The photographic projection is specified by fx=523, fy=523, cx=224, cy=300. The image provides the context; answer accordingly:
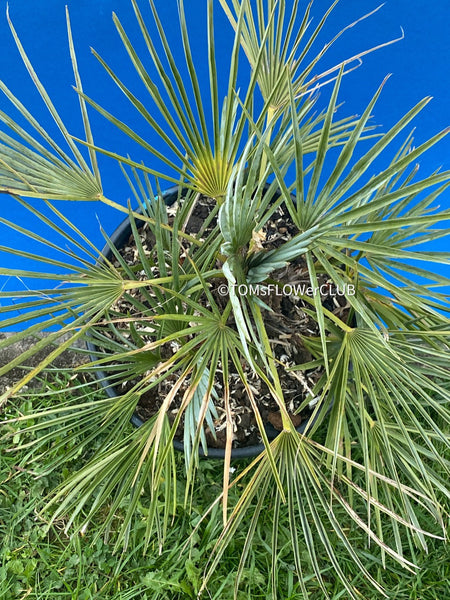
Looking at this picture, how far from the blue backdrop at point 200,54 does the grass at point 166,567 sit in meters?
0.75

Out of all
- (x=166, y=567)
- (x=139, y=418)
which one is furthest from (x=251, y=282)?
(x=166, y=567)

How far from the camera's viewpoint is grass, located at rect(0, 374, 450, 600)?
1142 mm

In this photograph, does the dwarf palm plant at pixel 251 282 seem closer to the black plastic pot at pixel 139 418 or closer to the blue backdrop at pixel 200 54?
the black plastic pot at pixel 139 418

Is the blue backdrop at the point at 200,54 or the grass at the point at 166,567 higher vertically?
the blue backdrop at the point at 200,54

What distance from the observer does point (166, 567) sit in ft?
3.81

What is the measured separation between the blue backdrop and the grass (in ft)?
2.46

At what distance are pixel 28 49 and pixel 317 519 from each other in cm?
126

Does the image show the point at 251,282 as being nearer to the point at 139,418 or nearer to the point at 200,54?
the point at 139,418

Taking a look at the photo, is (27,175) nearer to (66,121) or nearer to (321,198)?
(321,198)

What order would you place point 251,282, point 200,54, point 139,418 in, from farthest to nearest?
1. point 200,54
2. point 139,418
3. point 251,282

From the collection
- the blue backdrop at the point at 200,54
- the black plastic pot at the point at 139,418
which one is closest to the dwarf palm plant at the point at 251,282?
the black plastic pot at the point at 139,418

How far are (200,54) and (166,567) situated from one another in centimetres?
123

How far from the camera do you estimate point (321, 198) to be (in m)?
0.69

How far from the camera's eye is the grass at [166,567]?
1.14m
